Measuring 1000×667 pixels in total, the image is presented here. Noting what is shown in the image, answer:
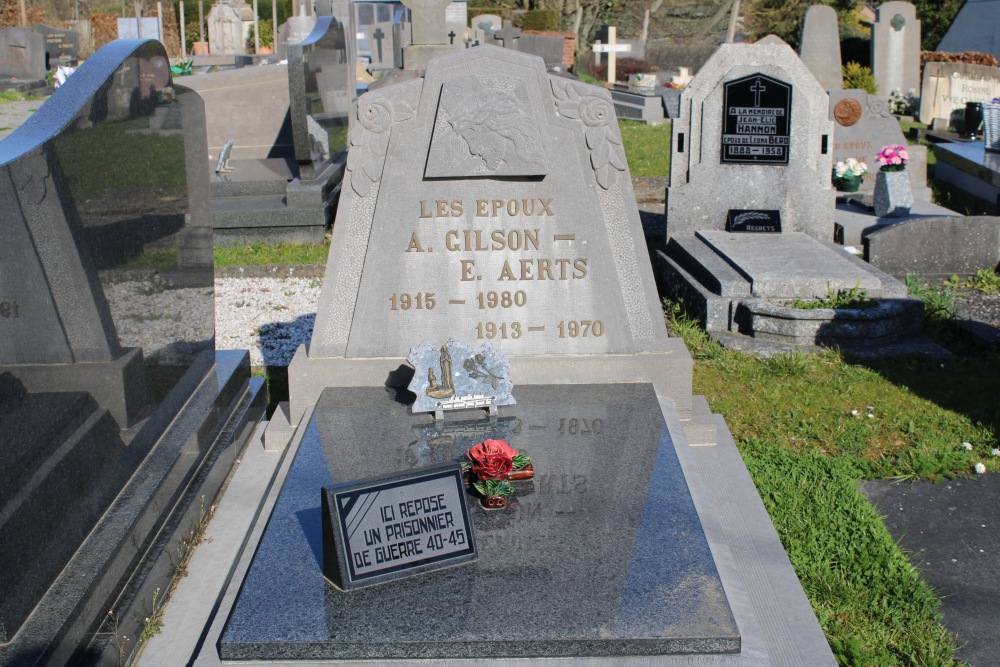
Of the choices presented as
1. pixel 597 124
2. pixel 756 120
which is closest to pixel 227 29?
pixel 756 120

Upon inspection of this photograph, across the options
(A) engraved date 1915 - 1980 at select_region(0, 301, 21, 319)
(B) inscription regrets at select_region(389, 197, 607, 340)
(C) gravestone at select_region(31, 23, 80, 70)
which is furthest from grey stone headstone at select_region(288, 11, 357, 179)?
(C) gravestone at select_region(31, 23, 80, 70)

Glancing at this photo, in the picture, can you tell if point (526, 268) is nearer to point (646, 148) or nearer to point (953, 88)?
point (646, 148)

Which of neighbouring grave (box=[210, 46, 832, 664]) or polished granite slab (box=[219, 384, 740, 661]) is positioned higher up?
neighbouring grave (box=[210, 46, 832, 664])

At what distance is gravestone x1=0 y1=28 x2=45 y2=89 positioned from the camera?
22156 mm

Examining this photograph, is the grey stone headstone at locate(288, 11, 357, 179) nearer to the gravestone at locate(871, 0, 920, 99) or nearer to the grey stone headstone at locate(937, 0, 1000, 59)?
the gravestone at locate(871, 0, 920, 99)

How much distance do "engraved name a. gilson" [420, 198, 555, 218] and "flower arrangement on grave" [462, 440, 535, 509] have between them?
127cm

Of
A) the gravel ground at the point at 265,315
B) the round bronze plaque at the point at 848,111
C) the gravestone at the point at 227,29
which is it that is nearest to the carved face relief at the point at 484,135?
the gravel ground at the point at 265,315

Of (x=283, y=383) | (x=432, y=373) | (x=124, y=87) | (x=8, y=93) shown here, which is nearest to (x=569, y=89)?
(x=432, y=373)

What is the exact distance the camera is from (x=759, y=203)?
8.86 metres

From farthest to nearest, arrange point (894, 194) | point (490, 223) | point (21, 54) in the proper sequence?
point (21, 54), point (894, 194), point (490, 223)

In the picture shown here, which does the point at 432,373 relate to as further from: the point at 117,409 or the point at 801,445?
the point at 801,445

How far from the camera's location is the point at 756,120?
344 inches

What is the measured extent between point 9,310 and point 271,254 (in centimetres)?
657

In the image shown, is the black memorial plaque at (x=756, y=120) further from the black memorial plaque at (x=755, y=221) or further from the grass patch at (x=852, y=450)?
the grass patch at (x=852, y=450)
